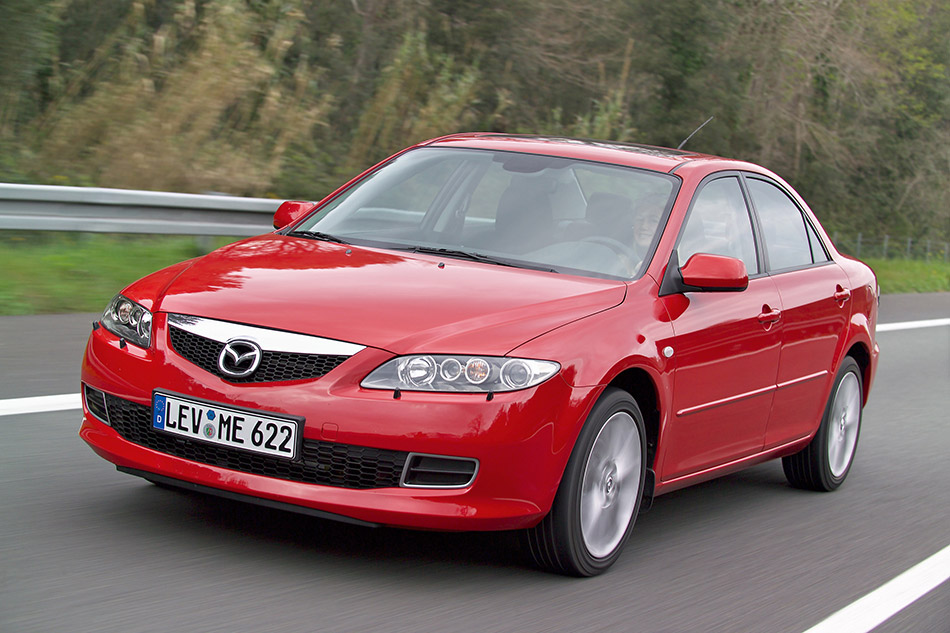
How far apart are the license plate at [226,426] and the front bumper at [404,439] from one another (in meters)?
0.03

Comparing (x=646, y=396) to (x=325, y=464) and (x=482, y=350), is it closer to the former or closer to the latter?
(x=482, y=350)

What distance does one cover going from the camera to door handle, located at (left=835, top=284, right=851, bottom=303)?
21.6 ft

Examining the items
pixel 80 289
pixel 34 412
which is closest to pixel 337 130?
pixel 80 289

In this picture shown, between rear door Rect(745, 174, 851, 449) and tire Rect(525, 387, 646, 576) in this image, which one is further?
rear door Rect(745, 174, 851, 449)

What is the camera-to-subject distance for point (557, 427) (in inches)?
168

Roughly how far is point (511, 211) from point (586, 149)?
65 cm

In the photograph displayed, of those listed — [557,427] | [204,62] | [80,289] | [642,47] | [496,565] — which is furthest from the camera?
[642,47]

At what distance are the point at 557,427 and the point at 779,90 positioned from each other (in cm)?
2482

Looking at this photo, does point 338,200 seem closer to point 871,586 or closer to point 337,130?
point 871,586

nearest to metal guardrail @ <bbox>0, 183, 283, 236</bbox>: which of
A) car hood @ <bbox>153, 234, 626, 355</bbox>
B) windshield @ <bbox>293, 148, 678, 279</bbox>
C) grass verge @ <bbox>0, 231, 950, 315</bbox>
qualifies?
grass verge @ <bbox>0, 231, 950, 315</bbox>

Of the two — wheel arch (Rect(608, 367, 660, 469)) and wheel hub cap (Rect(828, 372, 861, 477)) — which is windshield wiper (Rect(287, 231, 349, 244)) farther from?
wheel hub cap (Rect(828, 372, 861, 477))

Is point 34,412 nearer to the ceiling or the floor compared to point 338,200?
nearer to the floor

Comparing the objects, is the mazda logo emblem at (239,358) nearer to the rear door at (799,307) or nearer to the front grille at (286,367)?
the front grille at (286,367)

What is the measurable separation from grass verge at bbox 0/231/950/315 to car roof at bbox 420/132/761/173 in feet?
13.5
